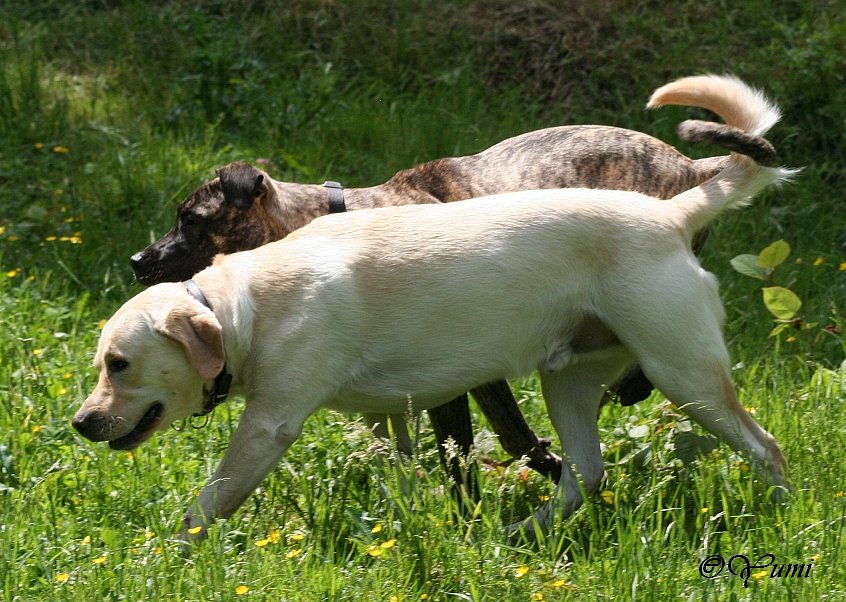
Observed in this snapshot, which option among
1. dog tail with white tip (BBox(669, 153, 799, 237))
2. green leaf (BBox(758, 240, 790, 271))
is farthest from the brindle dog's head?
green leaf (BBox(758, 240, 790, 271))

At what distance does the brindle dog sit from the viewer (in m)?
5.59

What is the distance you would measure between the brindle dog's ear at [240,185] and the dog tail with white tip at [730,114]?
1785 millimetres

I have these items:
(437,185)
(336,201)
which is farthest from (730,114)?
(336,201)

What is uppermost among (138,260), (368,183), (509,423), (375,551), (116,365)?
(116,365)

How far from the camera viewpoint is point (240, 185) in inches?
222

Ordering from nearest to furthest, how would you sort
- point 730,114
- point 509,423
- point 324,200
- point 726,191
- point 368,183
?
1. point 726,191
2. point 730,114
3. point 509,423
4. point 324,200
5. point 368,183

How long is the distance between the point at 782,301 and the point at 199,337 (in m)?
2.52

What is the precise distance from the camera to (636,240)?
4352 millimetres

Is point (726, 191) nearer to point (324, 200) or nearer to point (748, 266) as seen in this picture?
point (748, 266)

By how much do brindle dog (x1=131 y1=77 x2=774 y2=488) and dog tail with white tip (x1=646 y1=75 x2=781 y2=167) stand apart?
56 cm

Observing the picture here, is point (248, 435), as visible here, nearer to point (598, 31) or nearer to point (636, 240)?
point (636, 240)

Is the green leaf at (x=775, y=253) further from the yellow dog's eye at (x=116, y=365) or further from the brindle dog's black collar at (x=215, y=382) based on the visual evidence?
the yellow dog's eye at (x=116, y=365)

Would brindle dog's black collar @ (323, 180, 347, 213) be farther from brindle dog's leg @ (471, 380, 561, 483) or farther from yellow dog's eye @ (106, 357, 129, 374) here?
yellow dog's eye @ (106, 357, 129, 374)

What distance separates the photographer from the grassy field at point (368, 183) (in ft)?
12.9
